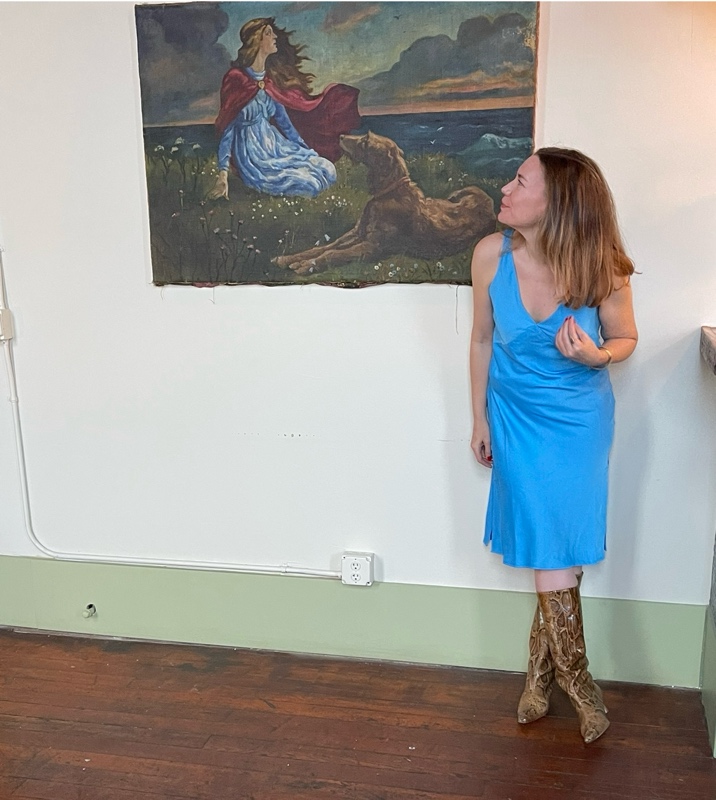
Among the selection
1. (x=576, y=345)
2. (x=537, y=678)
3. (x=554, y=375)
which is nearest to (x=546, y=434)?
(x=554, y=375)

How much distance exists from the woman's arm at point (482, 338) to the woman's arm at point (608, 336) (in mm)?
240

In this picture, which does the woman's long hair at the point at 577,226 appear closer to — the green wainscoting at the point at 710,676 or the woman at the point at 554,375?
the woman at the point at 554,375

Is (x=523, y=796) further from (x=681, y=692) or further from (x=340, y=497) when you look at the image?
(x=340, y=497)

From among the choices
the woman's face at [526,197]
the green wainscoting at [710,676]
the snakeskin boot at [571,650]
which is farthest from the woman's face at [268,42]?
the green wainscoting at [710,676]

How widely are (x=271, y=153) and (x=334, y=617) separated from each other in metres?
1.37

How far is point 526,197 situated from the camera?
195 centimetres

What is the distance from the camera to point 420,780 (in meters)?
1.95

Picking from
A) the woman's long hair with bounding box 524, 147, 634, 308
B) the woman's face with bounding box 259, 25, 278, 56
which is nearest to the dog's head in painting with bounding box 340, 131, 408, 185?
the woman's face with bounding box 259, 25, 278, 56

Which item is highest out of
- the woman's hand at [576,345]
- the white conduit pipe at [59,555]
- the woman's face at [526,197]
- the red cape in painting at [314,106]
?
the red cape in painting at [314,106]

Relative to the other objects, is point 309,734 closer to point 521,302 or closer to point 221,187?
point 521,302

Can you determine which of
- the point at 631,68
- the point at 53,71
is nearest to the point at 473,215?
the point at 631,68

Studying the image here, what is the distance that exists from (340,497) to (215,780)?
837mm

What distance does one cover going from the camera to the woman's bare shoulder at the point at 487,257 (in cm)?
206

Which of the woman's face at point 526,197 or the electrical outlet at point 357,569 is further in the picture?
the electrical outlet at point 357,569
